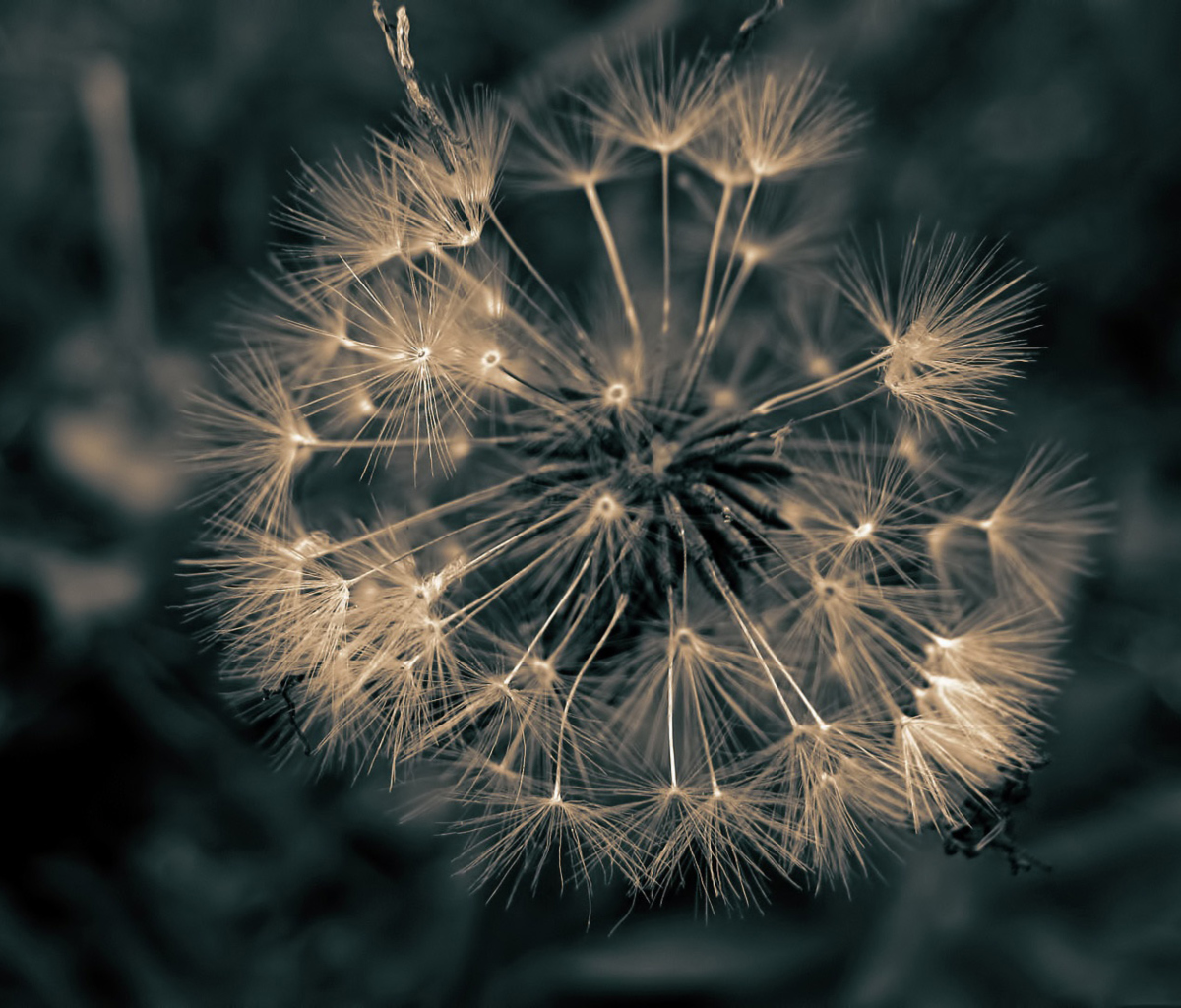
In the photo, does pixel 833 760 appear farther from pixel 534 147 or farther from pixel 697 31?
pixel 697 31

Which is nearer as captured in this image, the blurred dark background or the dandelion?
the dandelion

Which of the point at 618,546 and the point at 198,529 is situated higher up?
the point at 198,529

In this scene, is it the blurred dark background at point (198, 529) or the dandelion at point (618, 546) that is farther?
the blurred dark background at point (198, 529)

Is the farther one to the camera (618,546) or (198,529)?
(198,529)

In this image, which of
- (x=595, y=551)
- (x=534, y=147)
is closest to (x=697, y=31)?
(x=534, y=147)
